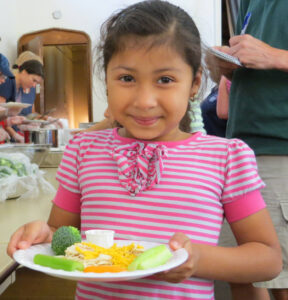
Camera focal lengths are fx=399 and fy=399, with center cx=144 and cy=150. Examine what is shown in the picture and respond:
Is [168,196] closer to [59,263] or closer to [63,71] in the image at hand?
[59,263]

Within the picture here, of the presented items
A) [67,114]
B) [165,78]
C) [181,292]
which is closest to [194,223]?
[181,292]

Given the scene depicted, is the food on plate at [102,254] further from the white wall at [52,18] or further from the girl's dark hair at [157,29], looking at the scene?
the white wall at [52,18]

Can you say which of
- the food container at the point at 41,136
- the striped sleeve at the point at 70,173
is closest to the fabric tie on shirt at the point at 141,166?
the striped sleeve at the point at 70,173

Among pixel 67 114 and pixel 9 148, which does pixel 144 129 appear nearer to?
pixel 9 148

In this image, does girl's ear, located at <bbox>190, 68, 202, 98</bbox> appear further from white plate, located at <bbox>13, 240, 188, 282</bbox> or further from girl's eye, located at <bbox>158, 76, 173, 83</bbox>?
white plate, located at <bbox>13, 240, 188, 282</bbox>

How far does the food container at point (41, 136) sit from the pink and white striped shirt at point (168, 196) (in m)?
1.90

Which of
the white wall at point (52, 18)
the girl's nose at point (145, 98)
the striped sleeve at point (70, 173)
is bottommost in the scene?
the striped sleeve at point (70, 173)

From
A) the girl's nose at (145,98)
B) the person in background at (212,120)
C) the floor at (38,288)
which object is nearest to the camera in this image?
the girl's nose at (145,98)

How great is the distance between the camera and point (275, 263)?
87 centimetres

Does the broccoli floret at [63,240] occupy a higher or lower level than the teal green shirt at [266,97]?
lower

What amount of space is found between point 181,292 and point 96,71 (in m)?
0.63

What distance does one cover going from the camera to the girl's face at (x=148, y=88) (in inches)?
33.2

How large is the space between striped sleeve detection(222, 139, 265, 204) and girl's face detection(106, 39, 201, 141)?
16cm

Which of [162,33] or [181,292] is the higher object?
[162,33]
